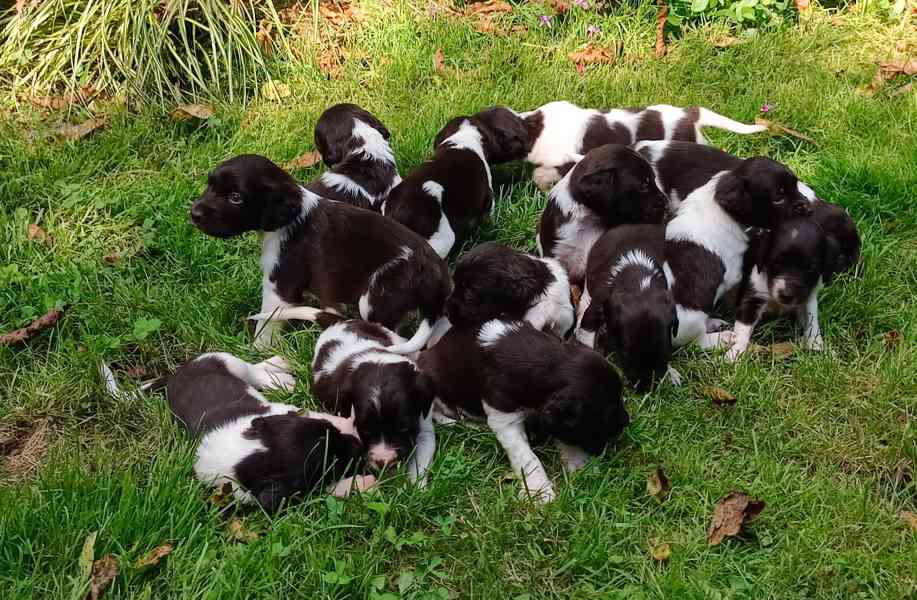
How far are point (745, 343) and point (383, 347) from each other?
190 cm

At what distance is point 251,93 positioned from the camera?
23.8 feet

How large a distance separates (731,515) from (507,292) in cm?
155

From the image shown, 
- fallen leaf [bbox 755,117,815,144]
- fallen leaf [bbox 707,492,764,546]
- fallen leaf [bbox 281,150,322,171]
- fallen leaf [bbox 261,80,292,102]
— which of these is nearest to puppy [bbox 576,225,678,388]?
fallen leaf [bbox 707,492,764,546]

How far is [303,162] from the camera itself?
6406 mm

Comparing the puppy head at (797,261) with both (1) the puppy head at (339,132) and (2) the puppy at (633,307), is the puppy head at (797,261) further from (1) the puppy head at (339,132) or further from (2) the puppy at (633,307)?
(1) the puppy head at (339,132)

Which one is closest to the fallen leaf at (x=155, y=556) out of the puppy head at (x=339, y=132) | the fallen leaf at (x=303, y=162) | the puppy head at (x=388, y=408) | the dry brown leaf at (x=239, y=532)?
the dry brown leaf at (x=239, y=532)

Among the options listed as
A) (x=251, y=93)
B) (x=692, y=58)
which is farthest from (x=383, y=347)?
(x=692, y=58)

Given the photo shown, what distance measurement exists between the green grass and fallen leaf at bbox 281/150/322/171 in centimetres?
10

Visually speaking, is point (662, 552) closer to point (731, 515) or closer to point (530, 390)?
point (731, 515)

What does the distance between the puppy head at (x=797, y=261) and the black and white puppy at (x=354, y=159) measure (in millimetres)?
2390

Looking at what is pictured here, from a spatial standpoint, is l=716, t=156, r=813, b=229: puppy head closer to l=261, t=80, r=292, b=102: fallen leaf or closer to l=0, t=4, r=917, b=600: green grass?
l=0, t=4, r=917, b=600: green grass

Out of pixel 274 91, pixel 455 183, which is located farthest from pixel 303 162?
pixel 455 183

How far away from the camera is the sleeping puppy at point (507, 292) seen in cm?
461

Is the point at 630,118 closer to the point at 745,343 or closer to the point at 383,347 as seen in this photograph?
the point at 745,343
